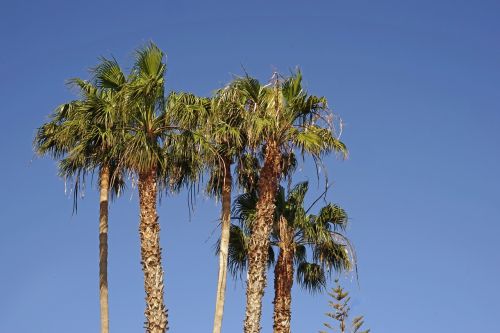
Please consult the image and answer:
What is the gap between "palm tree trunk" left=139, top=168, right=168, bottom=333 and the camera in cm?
2445

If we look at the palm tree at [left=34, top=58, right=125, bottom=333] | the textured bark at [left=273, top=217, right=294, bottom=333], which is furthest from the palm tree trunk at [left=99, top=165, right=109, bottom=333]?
the textured bark at [left=273, top=217, right=294, bottom=333]

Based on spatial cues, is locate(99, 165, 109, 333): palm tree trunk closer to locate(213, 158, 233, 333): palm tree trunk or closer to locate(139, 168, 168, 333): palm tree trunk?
locate(139, 168, 168, 333): palm tree trunk

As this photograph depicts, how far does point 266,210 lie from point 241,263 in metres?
4.03

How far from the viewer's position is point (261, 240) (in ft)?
87.4

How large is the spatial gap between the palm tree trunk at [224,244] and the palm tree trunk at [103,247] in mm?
3230

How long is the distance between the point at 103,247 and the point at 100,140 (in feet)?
10.4

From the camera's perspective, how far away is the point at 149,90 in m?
26.5

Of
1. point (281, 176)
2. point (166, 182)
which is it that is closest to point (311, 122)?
point (281, 176)

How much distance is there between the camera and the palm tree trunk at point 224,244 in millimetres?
27144

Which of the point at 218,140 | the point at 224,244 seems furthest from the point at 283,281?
the point at 218,140

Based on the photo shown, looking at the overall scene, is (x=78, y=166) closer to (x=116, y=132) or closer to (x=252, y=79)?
(x=116, y=132)

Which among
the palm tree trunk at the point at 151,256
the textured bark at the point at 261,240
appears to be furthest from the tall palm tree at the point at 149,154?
the textured bark at the point at 261,240

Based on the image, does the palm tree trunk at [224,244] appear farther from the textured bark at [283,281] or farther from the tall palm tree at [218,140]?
the textured bark at [283,281]

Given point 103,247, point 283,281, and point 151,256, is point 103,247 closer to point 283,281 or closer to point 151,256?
point 151,256
